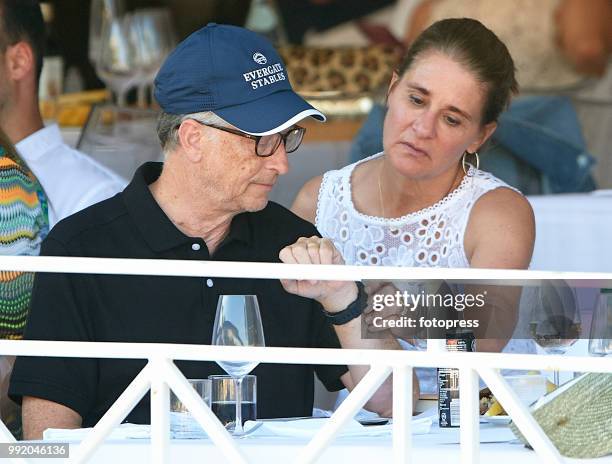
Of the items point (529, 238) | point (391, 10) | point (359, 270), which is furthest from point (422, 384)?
point (391, 10)

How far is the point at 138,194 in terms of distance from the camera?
258 centimetres

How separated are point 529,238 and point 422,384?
656 millimetres

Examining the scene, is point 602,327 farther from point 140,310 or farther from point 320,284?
point 140,310

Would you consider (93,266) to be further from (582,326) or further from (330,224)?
(330,224)

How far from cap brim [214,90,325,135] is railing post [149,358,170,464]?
0.89 metres

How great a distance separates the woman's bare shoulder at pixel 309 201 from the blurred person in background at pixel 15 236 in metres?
0.73

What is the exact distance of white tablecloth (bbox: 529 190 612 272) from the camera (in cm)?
366

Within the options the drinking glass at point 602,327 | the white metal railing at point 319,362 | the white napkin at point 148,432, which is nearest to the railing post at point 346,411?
the white metal railing at point 319,362

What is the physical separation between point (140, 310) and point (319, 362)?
86 centimetres

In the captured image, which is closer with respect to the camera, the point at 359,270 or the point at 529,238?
the point at 359,270

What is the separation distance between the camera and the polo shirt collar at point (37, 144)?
3.38 m

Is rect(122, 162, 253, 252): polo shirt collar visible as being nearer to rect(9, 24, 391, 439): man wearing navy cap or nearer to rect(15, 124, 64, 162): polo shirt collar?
rect(9, 24, 391, 439): man wearing navy cap

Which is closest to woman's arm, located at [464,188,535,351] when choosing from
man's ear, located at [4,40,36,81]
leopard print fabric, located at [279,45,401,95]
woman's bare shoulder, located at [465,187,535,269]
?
woman's bare shoulder, located at [465,187,535,269]

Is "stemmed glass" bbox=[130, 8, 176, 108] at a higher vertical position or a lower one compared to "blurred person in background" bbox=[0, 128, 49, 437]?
higher
